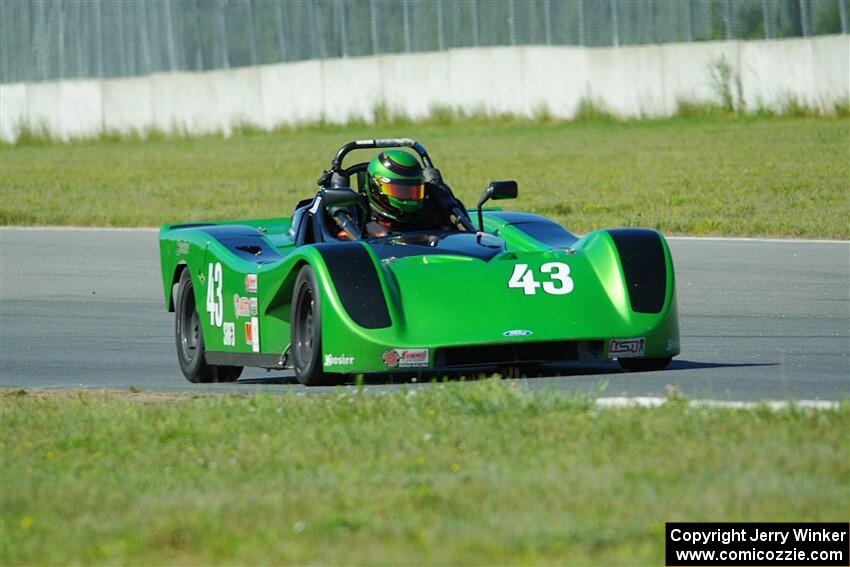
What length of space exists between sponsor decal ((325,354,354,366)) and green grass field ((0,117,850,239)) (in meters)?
8.83

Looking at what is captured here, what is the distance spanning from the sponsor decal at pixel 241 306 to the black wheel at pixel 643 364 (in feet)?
6.80

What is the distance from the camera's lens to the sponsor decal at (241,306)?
973 cm

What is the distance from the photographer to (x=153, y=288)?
1527 centimetres

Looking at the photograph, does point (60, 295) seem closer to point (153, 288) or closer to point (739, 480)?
point (153, 288)

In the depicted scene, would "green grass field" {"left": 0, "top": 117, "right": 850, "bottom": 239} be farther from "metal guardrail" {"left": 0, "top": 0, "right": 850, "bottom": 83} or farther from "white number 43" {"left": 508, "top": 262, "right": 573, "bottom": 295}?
"white number 43" {"left": 508, "top": 262, "right": 573, "bottom": 295}

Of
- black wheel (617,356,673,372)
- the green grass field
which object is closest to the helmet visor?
black wheel (617,356,673,372)

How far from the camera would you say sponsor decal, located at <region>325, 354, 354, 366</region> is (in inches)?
338

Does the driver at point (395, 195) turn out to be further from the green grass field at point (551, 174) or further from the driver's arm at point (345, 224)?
the green grass field at point (551, 174)

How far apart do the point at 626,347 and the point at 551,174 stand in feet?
52.0

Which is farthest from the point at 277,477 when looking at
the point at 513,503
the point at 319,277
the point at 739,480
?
the point at 319,277

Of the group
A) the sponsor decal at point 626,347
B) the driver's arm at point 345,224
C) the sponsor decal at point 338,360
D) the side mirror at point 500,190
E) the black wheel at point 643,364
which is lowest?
the black wheel at point 643,364

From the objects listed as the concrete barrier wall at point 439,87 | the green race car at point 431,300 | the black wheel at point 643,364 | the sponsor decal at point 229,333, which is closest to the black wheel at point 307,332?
the green race car at point 431,300

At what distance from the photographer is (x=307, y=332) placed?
9086mm

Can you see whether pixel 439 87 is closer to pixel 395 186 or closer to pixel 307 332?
pixel 395 186
